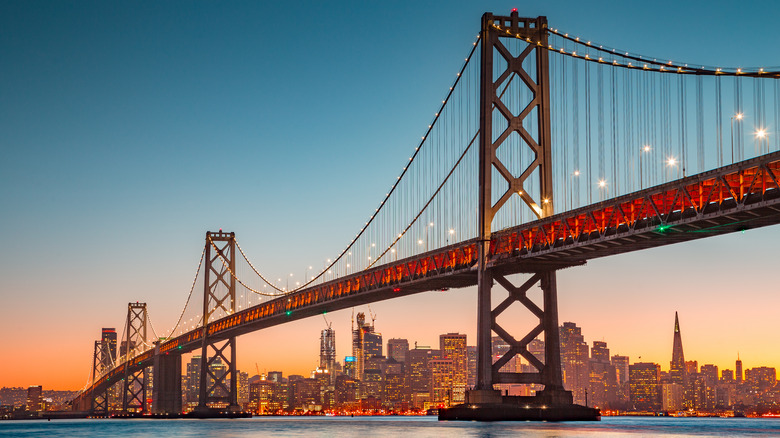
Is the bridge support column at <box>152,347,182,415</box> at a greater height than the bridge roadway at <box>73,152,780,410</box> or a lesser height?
lesser

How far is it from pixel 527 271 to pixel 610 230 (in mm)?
7674

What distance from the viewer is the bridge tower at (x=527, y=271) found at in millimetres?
48750

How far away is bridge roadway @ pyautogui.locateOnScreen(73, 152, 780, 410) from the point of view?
36.1 m

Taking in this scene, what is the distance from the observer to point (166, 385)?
120 metres

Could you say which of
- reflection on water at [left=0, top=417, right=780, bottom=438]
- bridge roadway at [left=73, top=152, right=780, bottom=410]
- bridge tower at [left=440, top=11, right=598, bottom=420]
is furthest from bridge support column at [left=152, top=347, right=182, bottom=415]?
bridge tower at [left=440, top=11, right=598, bottom=420]

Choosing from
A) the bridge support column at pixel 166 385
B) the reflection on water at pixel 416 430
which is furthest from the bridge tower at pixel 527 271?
the bridge support column at pixel 166 385

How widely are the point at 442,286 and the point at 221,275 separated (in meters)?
61.1

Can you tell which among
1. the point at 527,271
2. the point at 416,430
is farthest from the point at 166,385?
the point at 527,271

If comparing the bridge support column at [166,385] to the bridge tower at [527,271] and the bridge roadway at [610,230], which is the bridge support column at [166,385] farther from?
the bridge tower at [527,271]

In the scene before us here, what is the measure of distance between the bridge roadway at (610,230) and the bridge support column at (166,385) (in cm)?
5510

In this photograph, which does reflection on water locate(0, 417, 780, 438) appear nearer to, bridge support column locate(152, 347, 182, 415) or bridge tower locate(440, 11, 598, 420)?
bridge tower locate(440, 11, 598, 420)

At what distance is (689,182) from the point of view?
3831 centimetres

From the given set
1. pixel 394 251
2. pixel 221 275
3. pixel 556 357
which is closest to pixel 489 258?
pixel 556 357

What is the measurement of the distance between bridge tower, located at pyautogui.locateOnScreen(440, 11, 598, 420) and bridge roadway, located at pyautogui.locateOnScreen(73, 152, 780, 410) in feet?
4.10
